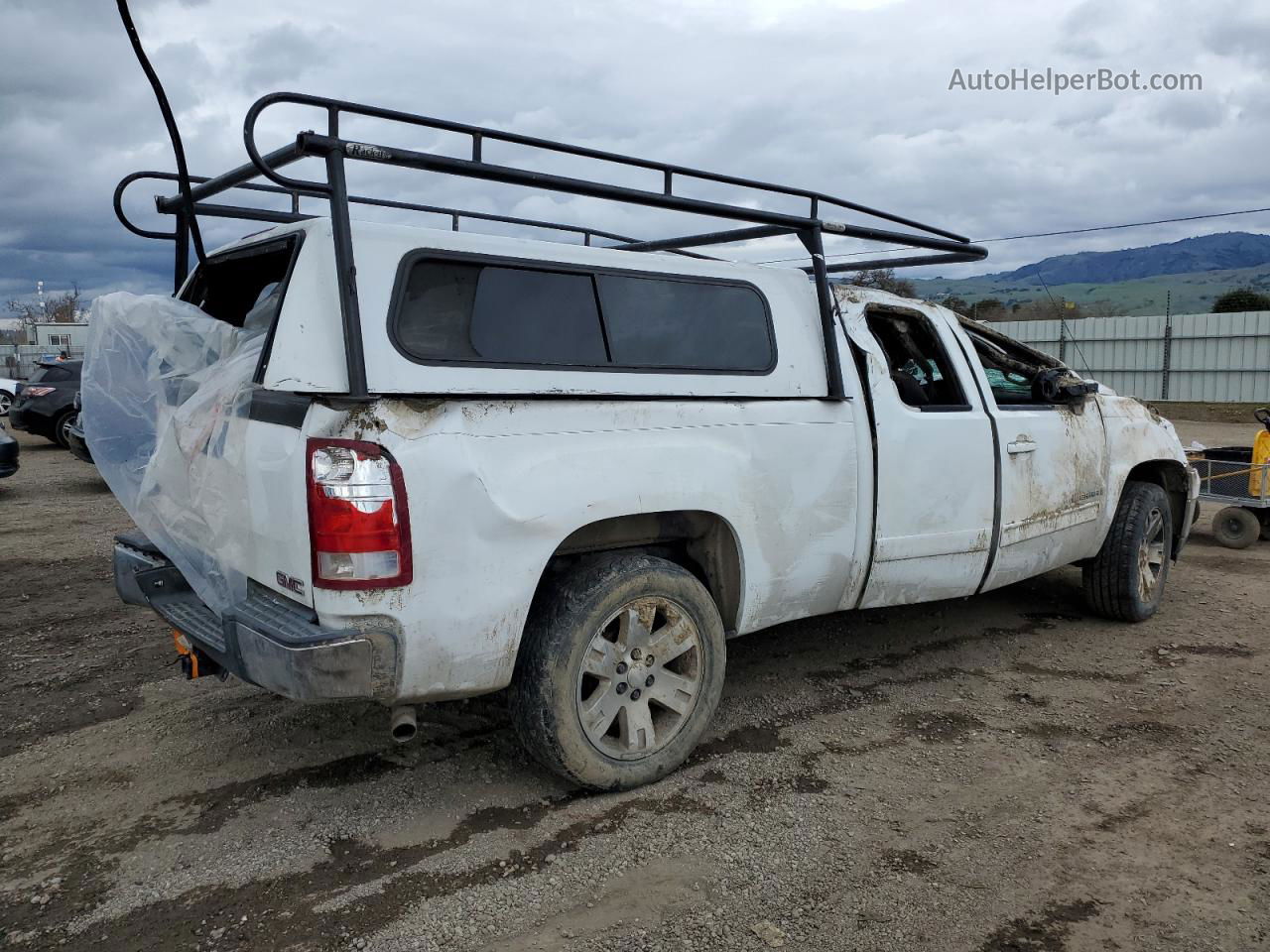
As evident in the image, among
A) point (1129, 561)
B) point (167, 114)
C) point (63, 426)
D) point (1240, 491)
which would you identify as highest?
point (167, 114)

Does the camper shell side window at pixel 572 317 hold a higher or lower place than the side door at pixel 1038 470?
higher

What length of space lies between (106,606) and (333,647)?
4049mm

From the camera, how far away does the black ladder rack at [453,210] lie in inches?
113

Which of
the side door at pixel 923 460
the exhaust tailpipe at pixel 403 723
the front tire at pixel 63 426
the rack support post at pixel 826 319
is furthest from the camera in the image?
the front tire at pixel 63 426

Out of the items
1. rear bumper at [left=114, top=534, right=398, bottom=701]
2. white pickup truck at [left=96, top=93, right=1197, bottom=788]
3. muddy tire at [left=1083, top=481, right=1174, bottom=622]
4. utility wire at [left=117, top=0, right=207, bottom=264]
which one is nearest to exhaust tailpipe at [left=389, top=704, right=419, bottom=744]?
white pickup truck at [left=96, top=93, right=1197, bottom=788]

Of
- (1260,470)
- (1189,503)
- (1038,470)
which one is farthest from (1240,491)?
(1038,470)

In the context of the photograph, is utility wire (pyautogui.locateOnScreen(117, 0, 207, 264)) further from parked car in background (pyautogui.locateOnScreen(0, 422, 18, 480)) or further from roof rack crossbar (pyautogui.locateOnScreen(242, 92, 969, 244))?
parked car in background (pyautogui.locateOnScreen(0, 422, 18, 480))

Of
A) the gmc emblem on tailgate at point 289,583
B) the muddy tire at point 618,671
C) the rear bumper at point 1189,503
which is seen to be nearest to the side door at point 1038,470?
the rear bumper at point 1189,503

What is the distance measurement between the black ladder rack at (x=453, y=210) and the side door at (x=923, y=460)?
1.14ft

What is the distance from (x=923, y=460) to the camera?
4.30 meters

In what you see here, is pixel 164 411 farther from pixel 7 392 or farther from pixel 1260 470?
pixel 7 392

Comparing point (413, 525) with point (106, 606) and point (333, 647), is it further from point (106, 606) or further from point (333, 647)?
point (106, 606)

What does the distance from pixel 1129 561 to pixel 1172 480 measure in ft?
3.00

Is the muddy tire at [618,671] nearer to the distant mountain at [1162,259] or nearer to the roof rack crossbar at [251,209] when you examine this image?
the roof rack crossbar at [251,209]
